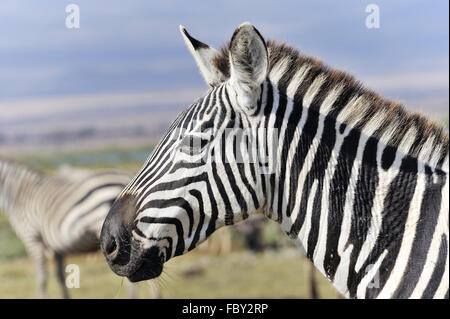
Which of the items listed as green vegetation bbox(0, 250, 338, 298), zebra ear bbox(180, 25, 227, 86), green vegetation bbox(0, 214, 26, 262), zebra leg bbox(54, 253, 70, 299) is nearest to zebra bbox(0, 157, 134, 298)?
zebra leg bbox(54, 253, 70, 299)

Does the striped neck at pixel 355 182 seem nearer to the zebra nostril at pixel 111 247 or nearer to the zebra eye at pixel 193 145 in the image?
the zebra eye at pixel 193 145

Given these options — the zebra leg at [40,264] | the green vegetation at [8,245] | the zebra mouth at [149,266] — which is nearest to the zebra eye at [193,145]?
the zebra mouth at [149,266]

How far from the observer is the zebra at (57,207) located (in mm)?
7820

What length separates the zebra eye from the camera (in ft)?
8.18

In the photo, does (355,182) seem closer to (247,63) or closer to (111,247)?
(247,63)

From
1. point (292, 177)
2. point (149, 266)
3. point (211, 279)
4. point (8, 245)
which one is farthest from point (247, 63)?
point (8, 245)

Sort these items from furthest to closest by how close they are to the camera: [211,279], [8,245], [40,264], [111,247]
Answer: [8,245] < [211,279] < [40,264] < [111,247]

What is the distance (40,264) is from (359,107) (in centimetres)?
757

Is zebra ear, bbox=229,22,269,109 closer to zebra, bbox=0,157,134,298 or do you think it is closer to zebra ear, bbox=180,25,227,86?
zebra ear, bbox=180,25,227,86

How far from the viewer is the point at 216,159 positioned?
250cm

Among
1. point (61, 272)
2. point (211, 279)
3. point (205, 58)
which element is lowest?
point (211, 279)

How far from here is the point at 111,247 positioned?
250 cm

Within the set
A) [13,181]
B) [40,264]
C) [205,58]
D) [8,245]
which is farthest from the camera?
[8,245]

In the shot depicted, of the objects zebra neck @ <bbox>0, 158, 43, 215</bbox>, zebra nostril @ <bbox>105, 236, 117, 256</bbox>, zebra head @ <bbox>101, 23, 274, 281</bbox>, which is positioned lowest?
zebra nostril @ <bbox>105, 236, 117, 256</bbox>
